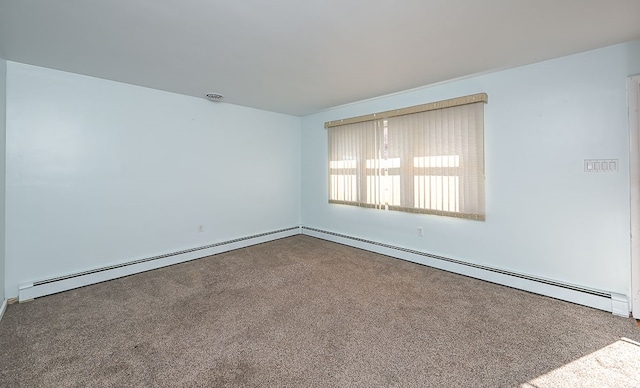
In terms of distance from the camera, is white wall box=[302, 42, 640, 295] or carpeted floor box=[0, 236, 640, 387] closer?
carpeted floor box=[0, 236, 640, 387]

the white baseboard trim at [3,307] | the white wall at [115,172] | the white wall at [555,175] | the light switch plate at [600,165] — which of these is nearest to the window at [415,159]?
the white wall at [555,175]

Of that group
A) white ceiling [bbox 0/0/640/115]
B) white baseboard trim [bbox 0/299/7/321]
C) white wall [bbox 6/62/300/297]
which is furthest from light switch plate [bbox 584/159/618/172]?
white baseboard trim [bbox 0/299/7/321]

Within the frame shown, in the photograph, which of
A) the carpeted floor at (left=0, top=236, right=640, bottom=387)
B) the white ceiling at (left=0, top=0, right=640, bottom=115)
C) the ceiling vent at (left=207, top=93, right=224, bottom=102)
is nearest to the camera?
the carpeted floor at (left=0, top=236, right=640, bottom=387)

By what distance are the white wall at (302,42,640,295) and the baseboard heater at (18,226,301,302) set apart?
10.6ft

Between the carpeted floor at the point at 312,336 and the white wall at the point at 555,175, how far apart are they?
0.42m

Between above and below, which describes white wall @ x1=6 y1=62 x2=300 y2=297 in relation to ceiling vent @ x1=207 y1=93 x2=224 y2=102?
below

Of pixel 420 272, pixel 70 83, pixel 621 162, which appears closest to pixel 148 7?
pixel 70 83

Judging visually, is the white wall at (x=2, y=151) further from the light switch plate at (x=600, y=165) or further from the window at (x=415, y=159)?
the light switch plate at (x=600, y=165)

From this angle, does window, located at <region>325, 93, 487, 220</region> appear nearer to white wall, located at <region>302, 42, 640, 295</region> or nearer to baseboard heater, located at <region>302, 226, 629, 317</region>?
white wall, located at <region>302, 42, 640, 295</region>

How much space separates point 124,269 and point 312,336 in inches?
109

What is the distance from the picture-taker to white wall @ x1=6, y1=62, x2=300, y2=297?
9.00 feet

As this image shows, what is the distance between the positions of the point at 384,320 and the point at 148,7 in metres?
3.03

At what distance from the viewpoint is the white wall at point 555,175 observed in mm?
2402

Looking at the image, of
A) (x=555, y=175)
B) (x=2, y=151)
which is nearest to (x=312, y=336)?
(x=555, y=175)
